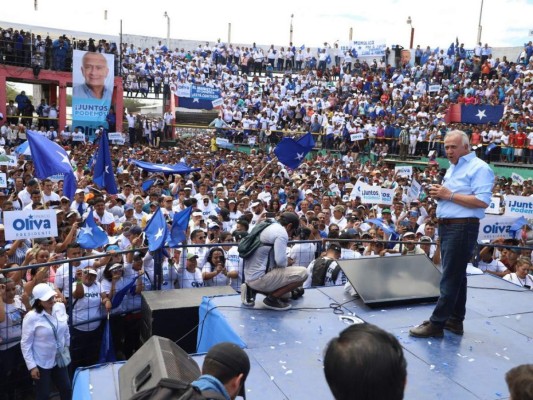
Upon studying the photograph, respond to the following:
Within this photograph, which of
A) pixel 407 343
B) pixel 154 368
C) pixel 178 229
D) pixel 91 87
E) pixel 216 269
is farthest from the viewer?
pixel 91 87

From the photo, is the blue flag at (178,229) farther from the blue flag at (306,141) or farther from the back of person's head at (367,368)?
the back of person's head at (367,368)

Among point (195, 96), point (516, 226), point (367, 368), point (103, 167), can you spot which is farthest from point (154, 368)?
point (195, 96)

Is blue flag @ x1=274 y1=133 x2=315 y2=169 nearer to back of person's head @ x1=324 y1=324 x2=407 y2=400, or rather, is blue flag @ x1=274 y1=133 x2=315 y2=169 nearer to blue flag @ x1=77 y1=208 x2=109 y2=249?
blue flag @ x1=77 y1=208 x2=109 y2=249

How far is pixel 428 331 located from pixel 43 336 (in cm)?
370

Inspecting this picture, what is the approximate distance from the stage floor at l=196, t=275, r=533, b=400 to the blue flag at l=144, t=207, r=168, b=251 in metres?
1.72

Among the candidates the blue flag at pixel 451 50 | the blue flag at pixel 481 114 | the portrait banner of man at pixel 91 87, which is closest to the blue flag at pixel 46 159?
the portrait banner of man at pixel 91 87

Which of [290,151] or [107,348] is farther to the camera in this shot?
[290,151]

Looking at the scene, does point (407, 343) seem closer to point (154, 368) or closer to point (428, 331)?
point (428, 331)

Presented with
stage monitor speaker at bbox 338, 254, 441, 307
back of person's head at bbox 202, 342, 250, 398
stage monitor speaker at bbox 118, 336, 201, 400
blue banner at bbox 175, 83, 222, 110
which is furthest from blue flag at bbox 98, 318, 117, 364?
blue banner at bbox 175, 83, 222, 110

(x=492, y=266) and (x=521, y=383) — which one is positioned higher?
(x=521, y=383)

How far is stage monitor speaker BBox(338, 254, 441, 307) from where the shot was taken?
5.63m

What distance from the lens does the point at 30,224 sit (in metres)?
7.26

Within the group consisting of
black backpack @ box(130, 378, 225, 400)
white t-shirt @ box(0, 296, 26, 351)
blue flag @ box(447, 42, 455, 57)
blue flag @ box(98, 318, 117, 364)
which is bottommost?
blue flag @ box(98, 318, 117, 364)

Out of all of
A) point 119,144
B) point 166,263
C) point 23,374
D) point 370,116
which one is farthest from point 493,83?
point 23,374
